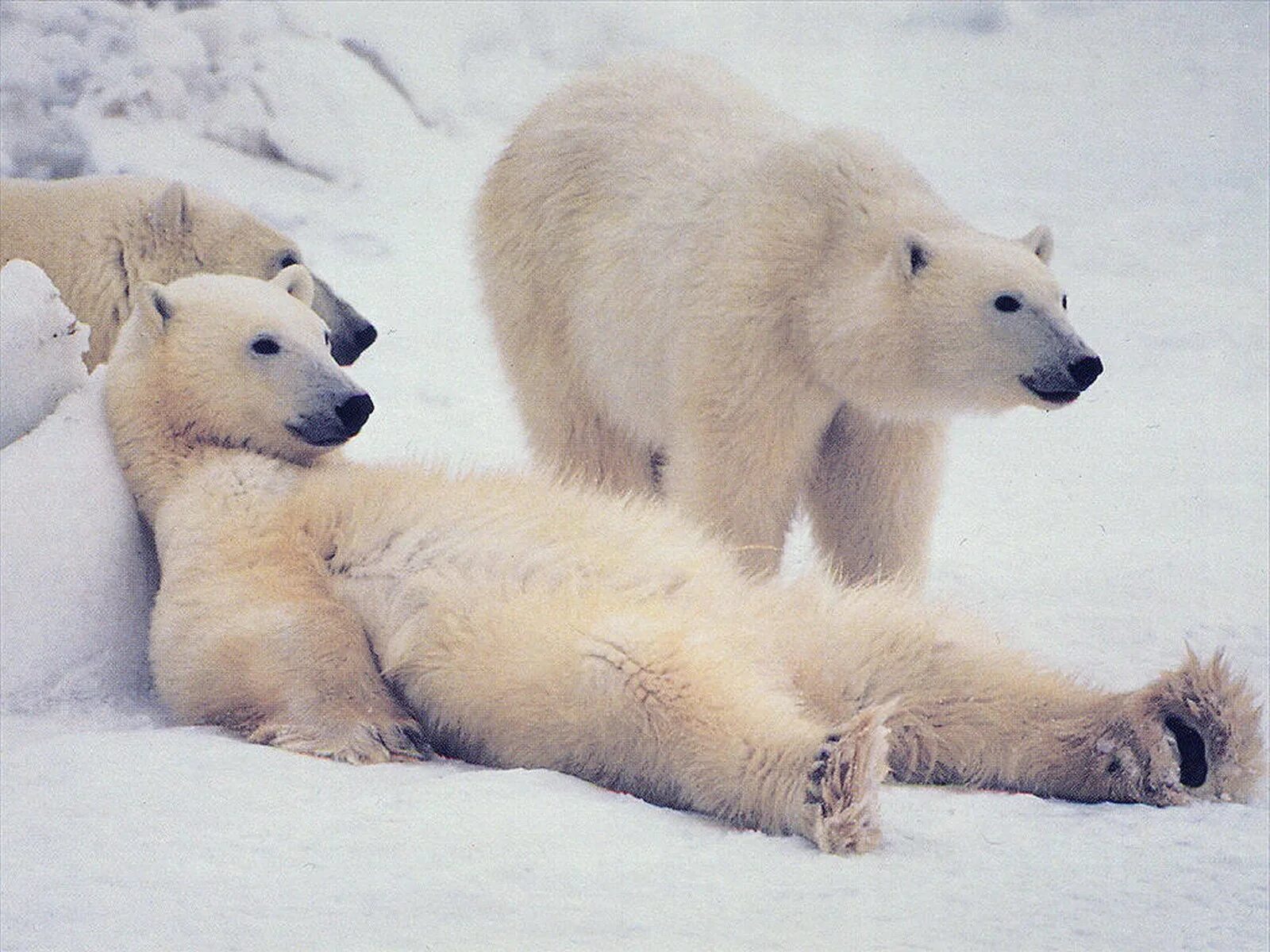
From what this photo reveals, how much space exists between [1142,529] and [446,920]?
2.58m

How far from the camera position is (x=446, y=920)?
51.1 inches

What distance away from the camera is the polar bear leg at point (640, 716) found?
4.88ft

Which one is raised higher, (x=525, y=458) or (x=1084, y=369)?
(x=1084, y=369)

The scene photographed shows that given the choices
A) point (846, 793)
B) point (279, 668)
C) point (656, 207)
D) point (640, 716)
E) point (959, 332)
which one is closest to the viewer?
point (846, 793)

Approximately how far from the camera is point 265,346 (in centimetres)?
230

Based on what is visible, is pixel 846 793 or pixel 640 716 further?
pixel 640 716

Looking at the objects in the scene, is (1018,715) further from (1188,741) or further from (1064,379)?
(1064,379)

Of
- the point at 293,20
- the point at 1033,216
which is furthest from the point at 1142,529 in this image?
the point at 293,20

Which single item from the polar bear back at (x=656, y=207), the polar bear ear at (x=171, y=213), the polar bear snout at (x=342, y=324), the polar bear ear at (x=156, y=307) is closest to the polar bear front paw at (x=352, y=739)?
the polar bear ear at (x=156, y=307)

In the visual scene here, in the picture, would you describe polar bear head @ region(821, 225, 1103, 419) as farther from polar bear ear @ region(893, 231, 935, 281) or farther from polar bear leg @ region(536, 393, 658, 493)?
polar bear leg @ region(536, 393, 658, 493)

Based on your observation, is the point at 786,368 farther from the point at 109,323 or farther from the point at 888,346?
the point at 109,323

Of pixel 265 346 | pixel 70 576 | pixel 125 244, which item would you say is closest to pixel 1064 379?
pixel 265 346

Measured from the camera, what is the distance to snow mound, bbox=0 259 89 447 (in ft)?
7.98

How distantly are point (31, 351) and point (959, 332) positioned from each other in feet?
4.76
